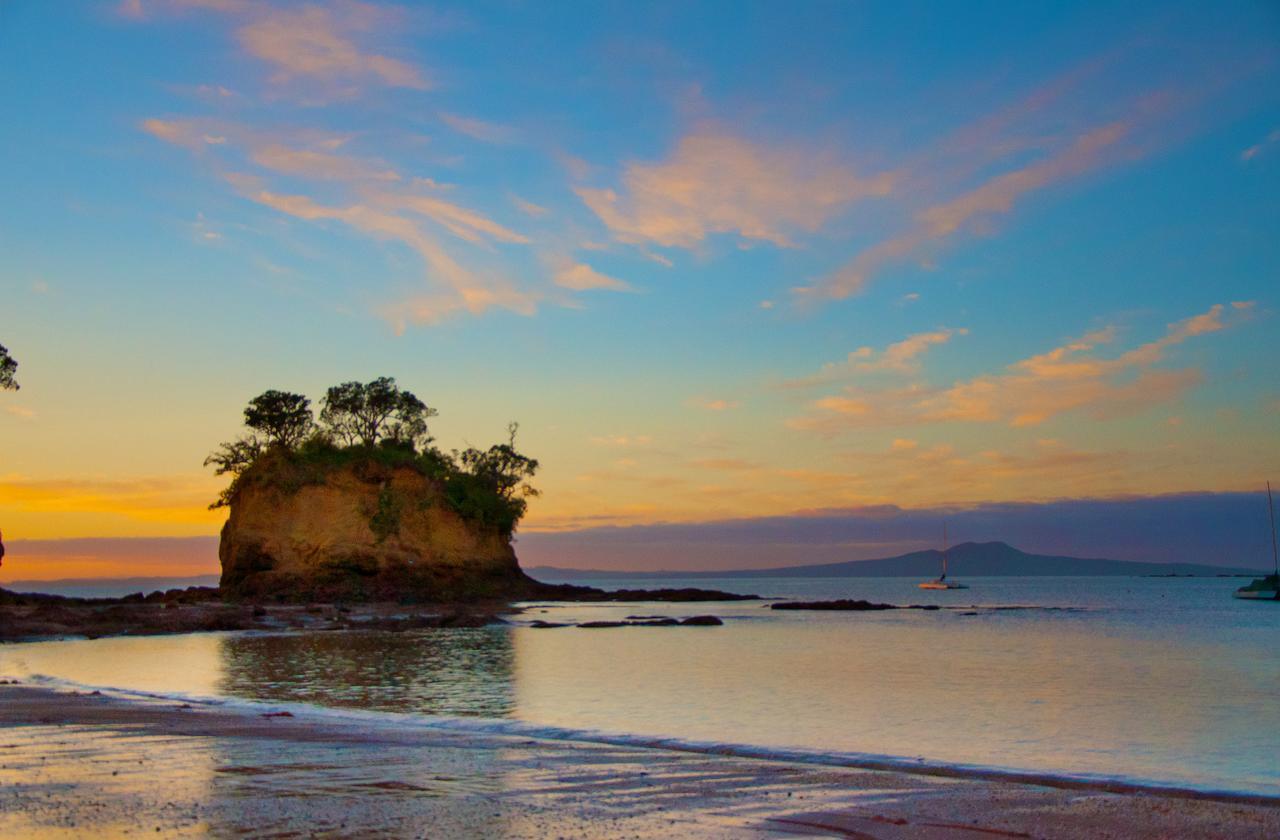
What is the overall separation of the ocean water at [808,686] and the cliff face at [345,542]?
78.6 feet

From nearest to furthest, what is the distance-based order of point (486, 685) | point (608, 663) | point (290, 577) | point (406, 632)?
point (486, 685), point (608, 663), point (406, 632), point (290, 577)

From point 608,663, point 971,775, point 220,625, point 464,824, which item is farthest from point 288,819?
point 220,625

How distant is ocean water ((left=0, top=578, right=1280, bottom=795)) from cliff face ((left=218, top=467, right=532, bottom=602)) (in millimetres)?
23960

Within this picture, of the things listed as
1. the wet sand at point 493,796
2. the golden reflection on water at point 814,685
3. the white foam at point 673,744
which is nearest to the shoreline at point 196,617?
the golden reflection on water at point 814,685

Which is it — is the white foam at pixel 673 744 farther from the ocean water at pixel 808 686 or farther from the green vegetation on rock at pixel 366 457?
the green vegetation on rock at pixel 366 457

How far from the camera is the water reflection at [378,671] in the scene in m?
18.5

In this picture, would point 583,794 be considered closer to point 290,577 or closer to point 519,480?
point 290,577

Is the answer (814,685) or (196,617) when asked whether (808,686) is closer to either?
(814,685)

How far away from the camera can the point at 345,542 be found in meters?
64.2

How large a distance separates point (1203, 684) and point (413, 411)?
62256mm

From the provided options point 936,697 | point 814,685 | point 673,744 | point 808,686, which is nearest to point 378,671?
point 808,686

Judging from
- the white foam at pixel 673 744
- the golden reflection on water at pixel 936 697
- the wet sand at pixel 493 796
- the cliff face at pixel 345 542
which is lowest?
the golden reflection on water at pixel 936 697

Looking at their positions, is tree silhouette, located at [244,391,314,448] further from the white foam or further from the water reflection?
the white foam

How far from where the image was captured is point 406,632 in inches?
1614
